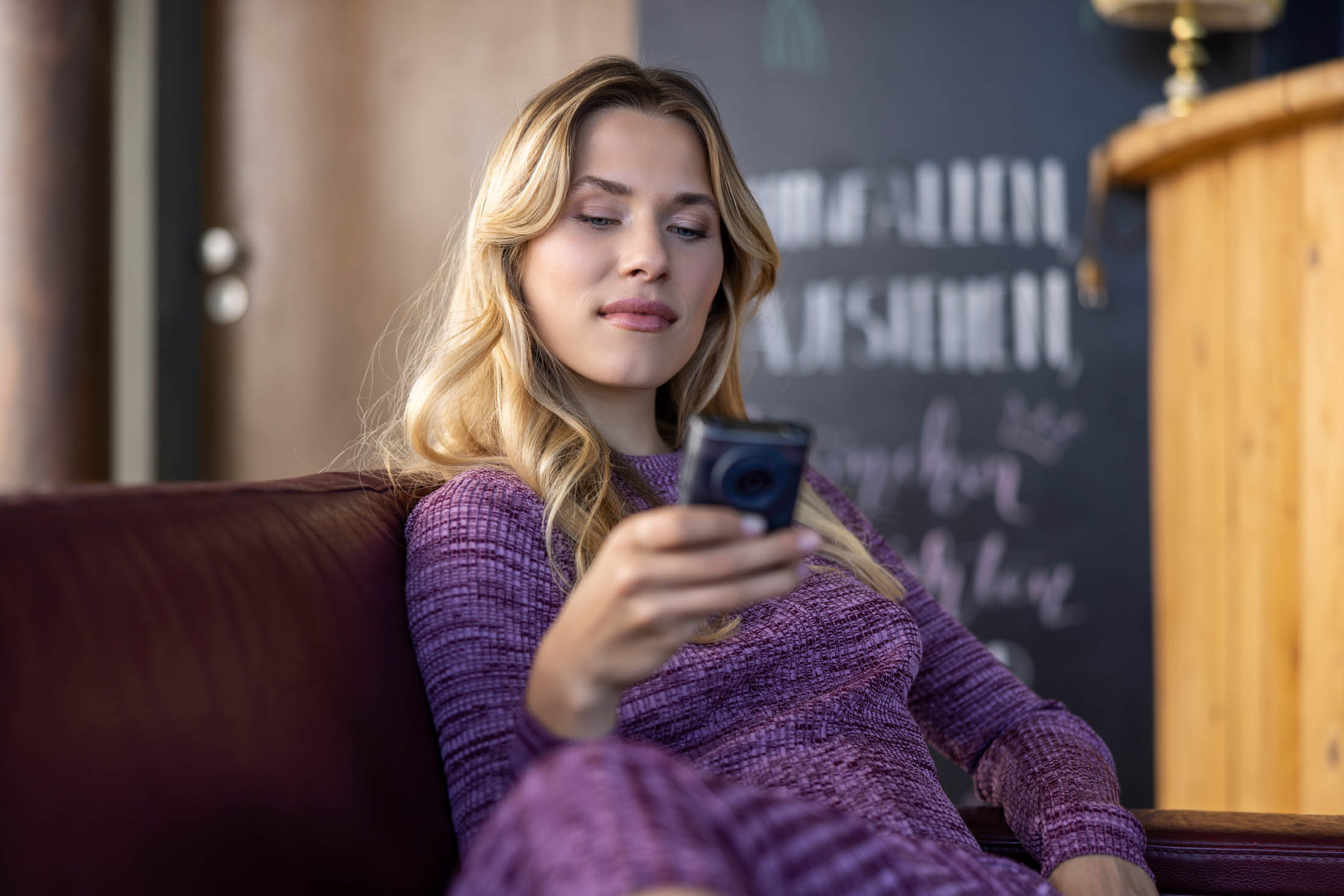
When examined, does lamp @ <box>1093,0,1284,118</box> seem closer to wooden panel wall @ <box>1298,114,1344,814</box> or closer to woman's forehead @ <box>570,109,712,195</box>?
wooden panel wall @ <box>1298,114,1344,814</box>

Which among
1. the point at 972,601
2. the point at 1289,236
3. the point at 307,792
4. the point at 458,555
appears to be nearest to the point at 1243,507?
the point at 1289,236

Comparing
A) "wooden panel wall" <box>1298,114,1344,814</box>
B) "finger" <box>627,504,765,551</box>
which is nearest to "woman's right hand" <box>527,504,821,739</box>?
"finger" <box>627,504,765,551</box>

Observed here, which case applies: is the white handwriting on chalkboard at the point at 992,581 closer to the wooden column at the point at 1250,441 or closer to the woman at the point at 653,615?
the wooden column at the point at 1250,441

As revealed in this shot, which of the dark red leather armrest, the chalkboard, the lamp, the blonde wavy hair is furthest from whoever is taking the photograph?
the chalkboard

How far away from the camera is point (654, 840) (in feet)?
1.77

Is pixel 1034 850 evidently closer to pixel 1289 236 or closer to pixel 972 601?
pixel 1289 236

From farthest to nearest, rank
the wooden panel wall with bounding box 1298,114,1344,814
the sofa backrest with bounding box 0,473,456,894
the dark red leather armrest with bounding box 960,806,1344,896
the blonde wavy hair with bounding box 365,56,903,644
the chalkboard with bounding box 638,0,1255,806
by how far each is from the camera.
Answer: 1. the chalkboard with bounding box 638,0,1255,806
2. the wooden panel wall with bounding box 1298,114,1344,814
3. the blonde wavy hair with bounding box 365,56,903,644
4. the dark red leather armrest with bounding box 960,806,1344,896
5. the sofa backrest with bounding box 0,473,456,894

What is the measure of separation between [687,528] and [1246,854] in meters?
0.66

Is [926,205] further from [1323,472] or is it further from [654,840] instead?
[654,840]

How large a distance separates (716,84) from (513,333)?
58.6 inches

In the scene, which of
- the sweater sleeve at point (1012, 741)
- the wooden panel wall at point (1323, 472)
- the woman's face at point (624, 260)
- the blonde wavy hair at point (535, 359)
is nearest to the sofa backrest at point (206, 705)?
the blonde wavy hair at point (535, 359)

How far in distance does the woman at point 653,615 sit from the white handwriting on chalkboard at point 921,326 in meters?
0.99

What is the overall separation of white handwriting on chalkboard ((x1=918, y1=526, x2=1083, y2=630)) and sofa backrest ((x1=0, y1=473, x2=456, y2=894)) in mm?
1563

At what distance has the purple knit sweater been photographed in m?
0.90
